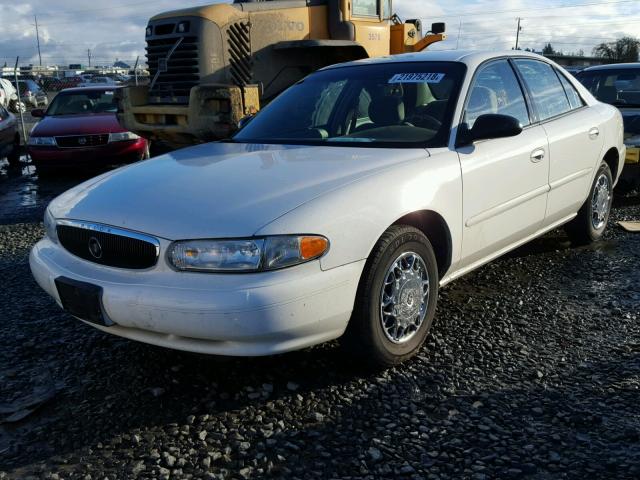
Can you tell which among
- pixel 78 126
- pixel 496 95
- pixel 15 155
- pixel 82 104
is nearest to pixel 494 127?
pixel 496 95

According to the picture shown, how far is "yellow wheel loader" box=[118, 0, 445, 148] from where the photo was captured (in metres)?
7.61

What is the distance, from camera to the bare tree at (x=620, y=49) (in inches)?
2590

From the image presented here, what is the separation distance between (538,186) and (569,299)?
788 millimetres

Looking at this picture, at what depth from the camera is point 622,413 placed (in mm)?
2818

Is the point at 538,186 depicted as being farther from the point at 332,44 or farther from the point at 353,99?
the point at 332,44

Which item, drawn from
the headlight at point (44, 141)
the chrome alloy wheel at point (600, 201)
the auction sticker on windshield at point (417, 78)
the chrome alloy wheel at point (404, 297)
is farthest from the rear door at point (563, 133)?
the headlight at point (44, 141)

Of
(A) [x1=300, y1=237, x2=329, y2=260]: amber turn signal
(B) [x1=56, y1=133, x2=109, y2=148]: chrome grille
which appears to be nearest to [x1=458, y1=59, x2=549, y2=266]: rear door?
(A) [x1=300, y1=237, x2=329, y2=260]: amber turn signal

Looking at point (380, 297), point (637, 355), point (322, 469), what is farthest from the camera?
point (637, 355)

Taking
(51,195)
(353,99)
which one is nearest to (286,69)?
(51,195)

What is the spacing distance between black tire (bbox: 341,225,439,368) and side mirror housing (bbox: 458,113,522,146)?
745mm

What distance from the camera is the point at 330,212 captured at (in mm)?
2795

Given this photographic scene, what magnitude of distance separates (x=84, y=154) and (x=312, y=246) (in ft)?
26.0

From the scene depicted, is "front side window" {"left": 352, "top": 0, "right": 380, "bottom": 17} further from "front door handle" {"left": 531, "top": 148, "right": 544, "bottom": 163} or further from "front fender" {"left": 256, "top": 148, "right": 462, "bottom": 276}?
"front fender" {"left": 256, "top": 148, "right": 462, "bottom": 276}

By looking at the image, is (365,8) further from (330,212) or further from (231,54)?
(330,212)
